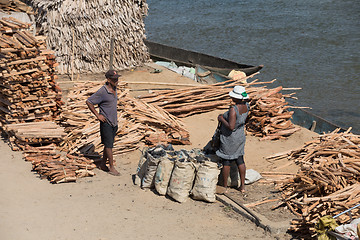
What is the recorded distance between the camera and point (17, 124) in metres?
9.22

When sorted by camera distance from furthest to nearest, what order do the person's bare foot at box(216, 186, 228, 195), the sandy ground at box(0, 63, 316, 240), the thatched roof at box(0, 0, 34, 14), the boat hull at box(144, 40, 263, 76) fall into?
the boat hull at box(144, 40, 263, 76)
the thatched roof at box(0, 0, 34, 14)
the person's bare foot at box(216, 186, 228, 195)
the sandy ground at box(0, 63, 316, 240)

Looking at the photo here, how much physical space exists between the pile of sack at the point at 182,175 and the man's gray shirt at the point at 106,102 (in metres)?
0.94

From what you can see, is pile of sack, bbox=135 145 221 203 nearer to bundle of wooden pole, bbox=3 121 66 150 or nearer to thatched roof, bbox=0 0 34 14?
bundle of wooden pole, bbox=3 121 66 150

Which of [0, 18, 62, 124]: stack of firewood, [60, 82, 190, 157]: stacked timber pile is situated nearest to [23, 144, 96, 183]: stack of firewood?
[60, 82, 190, 157]: stacked timber pile

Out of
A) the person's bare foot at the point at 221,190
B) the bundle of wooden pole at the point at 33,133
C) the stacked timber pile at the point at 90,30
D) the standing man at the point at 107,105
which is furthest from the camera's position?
the stacked timber pile at the point at 90,30

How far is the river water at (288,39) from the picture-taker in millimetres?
→ 20609

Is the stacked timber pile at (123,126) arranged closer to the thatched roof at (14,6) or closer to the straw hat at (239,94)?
the straw hat at (239,94)

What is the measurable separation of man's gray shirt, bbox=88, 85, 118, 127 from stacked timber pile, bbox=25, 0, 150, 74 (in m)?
7.11

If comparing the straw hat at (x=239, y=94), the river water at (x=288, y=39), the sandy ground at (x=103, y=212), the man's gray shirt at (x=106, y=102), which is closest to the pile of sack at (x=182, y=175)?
the sandy ground at (x=103, y=212)

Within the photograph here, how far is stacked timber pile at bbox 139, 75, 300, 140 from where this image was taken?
34.7ft

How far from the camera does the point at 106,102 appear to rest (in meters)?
7.84

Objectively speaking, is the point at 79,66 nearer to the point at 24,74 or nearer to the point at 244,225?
the point at 24,74

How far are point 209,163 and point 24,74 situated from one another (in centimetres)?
445

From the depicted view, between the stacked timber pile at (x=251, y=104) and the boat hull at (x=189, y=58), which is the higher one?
the stacked timber pile at (x=251, y=104)
